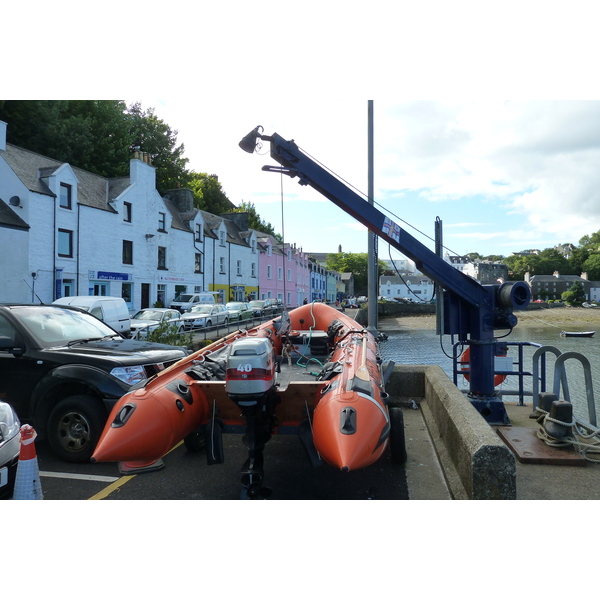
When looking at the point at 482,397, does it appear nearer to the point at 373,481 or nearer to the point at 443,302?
the point at 443,302

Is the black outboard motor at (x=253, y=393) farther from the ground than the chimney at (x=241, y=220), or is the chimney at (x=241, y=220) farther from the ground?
the chimney at (x=241, y=220)

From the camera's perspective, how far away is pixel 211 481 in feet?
14.3

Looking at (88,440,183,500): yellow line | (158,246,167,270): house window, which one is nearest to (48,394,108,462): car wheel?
(88,440,183,500): yellow line

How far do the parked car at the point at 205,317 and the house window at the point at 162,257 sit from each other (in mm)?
5556

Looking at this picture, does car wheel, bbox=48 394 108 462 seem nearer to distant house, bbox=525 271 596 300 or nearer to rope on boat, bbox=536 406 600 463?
rope on boat, bbox=536 406 600 463

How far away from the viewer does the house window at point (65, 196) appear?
20.3 meters

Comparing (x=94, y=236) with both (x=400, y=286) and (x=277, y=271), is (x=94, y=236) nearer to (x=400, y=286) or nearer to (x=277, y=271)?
(x=277, y=271)

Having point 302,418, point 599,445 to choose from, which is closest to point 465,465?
point 302,418

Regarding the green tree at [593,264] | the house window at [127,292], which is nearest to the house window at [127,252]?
the house window at [127,292]

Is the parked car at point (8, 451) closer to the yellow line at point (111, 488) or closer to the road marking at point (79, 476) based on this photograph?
the yellow line at point (111, 488)

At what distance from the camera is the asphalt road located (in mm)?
4039

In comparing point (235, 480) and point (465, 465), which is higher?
point (465, 465)

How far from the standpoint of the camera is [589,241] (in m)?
79.9

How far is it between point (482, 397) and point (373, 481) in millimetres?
2377
